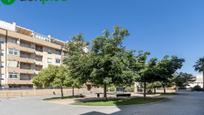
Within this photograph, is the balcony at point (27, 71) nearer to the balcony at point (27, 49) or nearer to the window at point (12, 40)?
the balcony at point (27, 49)

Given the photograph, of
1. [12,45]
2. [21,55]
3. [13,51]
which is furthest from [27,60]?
[12,45]

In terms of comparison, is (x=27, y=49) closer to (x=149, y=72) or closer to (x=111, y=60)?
(x=149, y=72)

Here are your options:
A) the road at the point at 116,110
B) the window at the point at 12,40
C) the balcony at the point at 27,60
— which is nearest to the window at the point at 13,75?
the balcony at the point at 27,60

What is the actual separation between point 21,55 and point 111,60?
39292mm

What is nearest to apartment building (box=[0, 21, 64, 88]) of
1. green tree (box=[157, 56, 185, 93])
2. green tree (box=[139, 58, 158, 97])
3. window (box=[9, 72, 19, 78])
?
window (box=[9, 72, 19, 78])

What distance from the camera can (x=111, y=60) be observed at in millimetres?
25281

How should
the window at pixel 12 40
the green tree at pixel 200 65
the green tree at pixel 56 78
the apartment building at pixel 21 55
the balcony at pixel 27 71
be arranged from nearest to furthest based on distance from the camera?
the green tree at pixel 56 78 < the apartment building at pixel 21 55 < the window at pixel 12 40 < the balcony at pixel 27 71 < the green tree at pixel 200 65

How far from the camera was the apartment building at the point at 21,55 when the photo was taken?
53875mm

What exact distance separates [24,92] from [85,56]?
2798cm

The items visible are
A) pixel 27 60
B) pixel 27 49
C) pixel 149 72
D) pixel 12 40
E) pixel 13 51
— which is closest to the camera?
pixel 149 72

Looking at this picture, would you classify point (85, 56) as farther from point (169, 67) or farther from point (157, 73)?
point (169, 67)

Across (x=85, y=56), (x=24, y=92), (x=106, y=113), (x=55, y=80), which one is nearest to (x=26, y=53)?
(x=24, y=92)

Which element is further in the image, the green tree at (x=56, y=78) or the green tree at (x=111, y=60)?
the green tree at (x=56, y=78)

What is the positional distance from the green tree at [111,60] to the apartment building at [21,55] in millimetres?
31788
